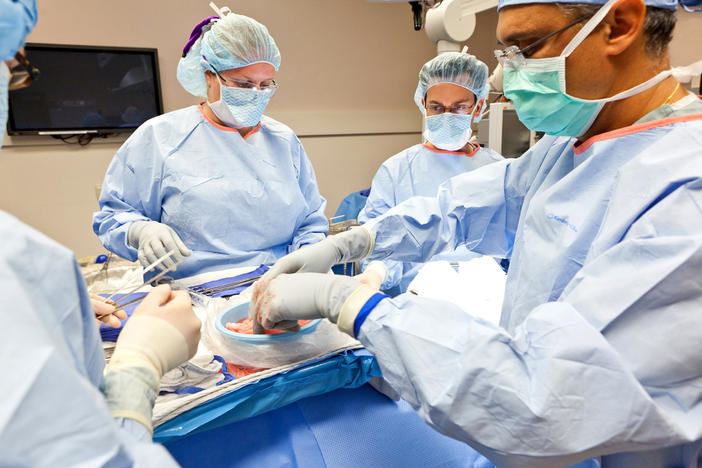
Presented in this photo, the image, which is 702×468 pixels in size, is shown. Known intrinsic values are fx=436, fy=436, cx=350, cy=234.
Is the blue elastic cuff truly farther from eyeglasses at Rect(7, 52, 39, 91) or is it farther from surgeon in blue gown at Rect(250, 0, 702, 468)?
eyeglasses at Rect(7, 52, 39, 91)

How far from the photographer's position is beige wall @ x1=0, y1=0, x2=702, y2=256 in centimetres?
319

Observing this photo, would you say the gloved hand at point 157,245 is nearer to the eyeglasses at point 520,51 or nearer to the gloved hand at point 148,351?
the gloved hand at point 148,351

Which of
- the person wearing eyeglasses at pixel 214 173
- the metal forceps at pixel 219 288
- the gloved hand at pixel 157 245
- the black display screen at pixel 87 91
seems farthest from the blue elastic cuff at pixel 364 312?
the black display screen at pixel 87 91

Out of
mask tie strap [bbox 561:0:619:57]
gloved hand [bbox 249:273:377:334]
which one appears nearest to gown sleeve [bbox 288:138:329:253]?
gloved hand [bbox 249:273:377:334]

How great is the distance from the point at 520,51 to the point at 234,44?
1137 millimetres

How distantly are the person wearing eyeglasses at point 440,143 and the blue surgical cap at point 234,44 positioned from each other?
86cm

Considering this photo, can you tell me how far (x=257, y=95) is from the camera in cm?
179

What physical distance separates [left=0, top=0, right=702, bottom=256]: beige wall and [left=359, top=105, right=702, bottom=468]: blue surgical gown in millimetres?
2182

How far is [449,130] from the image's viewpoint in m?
2.29

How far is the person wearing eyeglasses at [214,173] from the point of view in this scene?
1.70 metres

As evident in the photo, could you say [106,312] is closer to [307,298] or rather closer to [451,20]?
[307,298]

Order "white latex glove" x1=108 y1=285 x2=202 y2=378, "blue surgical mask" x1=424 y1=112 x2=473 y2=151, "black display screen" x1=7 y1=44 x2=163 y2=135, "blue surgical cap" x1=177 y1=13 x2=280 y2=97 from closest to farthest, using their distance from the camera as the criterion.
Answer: "white latex glove" x1=108 y1=285 x2=202 y2=378, "blue surgical cap" x1=177 y1=13 x2=280 y2=97, "blue surgical mask" x1=424 y1=112 x2=473 y2=151, "black display screen" x1=7 y1=44 x2=163 y2=135

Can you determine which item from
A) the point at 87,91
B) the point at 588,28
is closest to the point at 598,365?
the point at 588,28

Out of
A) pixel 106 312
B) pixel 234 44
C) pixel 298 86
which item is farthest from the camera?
pixel 298 86
